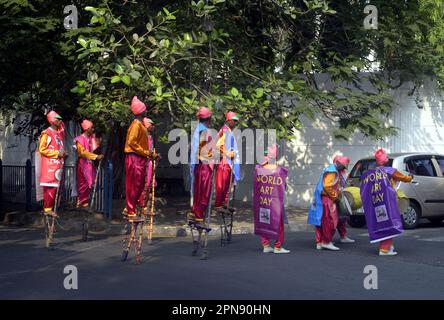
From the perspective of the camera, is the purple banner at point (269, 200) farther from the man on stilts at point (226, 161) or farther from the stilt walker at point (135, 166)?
the stilt walker at point (135, 166)

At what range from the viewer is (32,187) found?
18.5 m

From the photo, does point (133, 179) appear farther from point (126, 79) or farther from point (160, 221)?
point (160, 221)

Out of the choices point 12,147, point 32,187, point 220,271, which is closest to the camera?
point 220,271

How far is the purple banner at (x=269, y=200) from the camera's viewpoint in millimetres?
11766

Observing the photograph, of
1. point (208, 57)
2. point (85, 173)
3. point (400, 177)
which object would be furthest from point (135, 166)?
point (208, 57)

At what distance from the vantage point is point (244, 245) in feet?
42.2

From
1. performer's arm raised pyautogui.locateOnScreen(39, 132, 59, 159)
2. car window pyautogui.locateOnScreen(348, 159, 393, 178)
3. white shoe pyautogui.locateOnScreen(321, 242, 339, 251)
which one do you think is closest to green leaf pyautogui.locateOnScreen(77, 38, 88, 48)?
performer's arm raised pyautogui.locateOnScreen(39, 132, 59, 159)

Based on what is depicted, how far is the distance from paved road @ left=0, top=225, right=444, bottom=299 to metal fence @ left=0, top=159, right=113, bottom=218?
A: 9.50ft

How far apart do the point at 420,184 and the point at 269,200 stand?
16.6 feet

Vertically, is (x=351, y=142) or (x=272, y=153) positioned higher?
(x=351, y=142)

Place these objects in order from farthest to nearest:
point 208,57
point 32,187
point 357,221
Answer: point 32,187 < point 357,221 < point 208,57

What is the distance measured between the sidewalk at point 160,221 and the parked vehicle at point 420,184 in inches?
86.0

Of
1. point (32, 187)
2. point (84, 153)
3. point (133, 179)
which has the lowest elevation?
point (32, 187)
